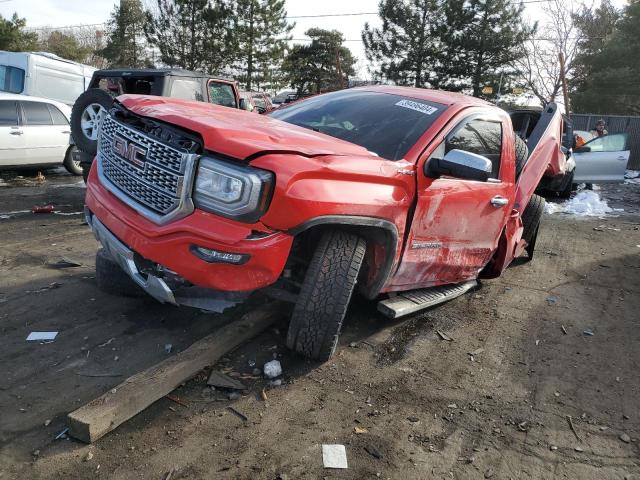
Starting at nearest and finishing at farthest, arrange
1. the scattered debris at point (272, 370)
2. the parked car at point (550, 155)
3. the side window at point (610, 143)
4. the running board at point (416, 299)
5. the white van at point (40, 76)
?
the scattered debris at point (272, 370) → the running board at point (416, 299) → the parked car at point (550, 155) → the side window at point (610, 143) → the white van at point (40, 76)

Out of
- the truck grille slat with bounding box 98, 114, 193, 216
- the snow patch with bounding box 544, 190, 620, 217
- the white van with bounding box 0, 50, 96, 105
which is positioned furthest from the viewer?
the white van with bounding box 0, 50, 96, 105

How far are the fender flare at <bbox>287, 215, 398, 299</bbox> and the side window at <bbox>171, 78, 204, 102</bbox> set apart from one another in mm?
5732

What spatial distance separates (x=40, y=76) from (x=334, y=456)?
15.0m

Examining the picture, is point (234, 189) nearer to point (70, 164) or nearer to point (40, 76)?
point (70, 164)

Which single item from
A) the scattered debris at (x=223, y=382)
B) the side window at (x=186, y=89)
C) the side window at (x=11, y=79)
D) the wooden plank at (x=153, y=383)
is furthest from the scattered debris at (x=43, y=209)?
the side window at (x=11, y=79)

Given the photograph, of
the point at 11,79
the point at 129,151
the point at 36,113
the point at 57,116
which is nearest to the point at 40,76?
the point at 11,79

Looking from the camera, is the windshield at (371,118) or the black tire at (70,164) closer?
the windshield at (371,118)

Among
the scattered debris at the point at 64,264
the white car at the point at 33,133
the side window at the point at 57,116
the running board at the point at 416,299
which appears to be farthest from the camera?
the side window at the point at 57,116

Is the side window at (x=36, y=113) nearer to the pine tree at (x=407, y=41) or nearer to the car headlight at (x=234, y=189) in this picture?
the car headlight at (x=234, y=189)

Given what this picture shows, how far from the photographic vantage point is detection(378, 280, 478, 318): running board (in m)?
3.73

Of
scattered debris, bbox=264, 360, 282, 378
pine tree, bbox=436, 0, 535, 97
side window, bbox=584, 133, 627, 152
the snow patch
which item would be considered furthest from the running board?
pine tree, bbox=436, 0, 535, 97

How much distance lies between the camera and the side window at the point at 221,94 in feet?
29.3

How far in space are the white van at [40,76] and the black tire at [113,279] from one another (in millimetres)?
12126

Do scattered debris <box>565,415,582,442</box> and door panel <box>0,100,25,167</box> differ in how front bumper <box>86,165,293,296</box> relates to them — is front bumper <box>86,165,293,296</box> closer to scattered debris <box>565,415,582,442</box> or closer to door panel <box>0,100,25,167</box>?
scattered debris <box>565,415,582,442</box>
